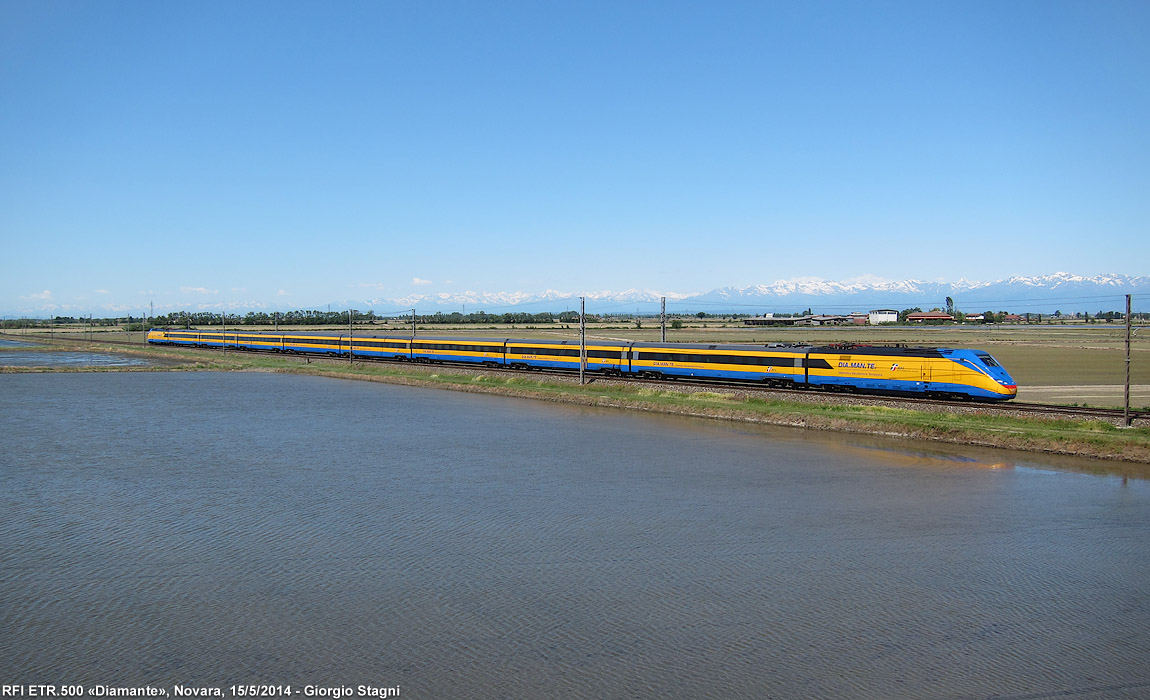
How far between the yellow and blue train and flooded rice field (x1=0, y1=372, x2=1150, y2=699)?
1023 cm

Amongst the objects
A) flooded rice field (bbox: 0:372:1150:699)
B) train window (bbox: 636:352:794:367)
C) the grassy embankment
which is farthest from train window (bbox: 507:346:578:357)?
flooded rice field (bbox: 0:372:1150:699)

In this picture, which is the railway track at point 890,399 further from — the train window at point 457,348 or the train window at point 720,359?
the train window at point 457,348

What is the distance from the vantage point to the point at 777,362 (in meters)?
47.0

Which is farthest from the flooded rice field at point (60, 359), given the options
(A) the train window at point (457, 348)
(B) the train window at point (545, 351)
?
(B) the train window at point (545, 351)

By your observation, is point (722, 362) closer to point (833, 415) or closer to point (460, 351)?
point (833, 415)

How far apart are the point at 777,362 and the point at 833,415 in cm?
1050

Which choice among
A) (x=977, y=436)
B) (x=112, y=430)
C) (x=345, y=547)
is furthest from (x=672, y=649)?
(x=112, y=430)

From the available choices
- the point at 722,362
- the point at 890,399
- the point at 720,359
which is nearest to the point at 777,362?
the point at 722,362

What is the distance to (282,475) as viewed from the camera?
25.7 m

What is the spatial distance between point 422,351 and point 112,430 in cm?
3982

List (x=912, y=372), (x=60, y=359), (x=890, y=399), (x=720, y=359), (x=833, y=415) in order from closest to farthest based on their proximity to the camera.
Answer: (x=833, y=415) < (x=890, y=399) < (x=912, y=372) < (x=720, y=359) < (x=60, y=359)

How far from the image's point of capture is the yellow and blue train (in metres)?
38.9

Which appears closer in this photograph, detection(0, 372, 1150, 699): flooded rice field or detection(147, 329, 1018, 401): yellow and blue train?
detection(0, 372, 1150, 699): flooded rice field

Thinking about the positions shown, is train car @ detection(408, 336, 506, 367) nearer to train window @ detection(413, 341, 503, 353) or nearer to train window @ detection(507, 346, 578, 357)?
train window @ detection(413, 341, 503, 353)
